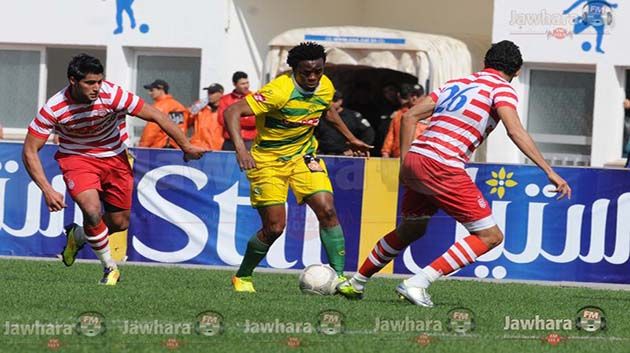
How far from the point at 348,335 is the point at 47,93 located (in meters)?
15.7

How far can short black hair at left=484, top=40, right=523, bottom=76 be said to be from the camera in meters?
11.1

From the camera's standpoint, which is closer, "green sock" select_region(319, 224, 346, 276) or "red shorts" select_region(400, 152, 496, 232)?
"red shorts" select_region(400, 152, 496, 232)

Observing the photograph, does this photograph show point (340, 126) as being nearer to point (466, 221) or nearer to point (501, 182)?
point (466, 221)

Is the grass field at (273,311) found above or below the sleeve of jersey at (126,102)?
below

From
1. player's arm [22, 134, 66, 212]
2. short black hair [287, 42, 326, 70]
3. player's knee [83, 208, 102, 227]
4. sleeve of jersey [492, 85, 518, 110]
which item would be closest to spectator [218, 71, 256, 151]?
player's knee [83, 208, 102, 227]

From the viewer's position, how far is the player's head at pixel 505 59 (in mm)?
11133

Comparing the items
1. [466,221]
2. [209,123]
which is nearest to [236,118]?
[466,221]

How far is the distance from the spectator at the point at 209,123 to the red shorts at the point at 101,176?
6972 mm

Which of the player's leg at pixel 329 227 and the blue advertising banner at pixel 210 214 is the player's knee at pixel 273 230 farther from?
the blue advertising banner at pixel 210 214

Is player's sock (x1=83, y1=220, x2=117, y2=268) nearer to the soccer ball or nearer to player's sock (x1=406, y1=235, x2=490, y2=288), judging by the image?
the soccer ball

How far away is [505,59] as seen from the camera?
11.1m

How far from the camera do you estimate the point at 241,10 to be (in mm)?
22938

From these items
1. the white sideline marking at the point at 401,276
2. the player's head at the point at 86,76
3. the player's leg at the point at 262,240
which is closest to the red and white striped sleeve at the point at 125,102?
the player's head at the point at 86,76

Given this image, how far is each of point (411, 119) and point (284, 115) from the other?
154 cm
